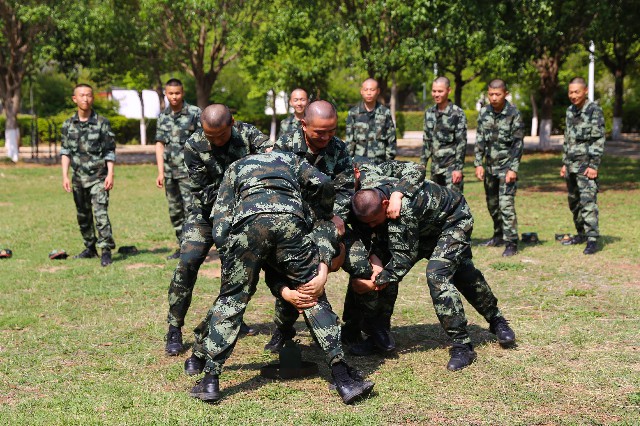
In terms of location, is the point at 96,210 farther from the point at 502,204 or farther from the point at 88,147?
the point at 502,204

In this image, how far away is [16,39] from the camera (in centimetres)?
3014

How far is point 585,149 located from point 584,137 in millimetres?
166

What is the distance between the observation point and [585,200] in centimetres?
Result: 1191

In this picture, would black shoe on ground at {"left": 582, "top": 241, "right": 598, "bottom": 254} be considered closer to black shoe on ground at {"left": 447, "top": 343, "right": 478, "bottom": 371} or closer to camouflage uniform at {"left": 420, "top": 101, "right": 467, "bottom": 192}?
camouflage uniform at {"left": 420, "top": 101, "right": 467, "bottom": 192}

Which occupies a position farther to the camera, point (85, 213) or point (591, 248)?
point (85, 213)

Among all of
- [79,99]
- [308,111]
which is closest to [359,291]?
[308,111]

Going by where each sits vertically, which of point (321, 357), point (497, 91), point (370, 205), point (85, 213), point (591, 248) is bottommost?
point (321, 357)

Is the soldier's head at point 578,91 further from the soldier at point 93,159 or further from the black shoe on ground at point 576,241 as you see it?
the soldier at point 93,159

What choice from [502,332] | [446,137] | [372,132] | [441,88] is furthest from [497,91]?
[502,332]

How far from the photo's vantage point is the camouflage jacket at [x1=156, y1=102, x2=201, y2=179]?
1096 centimetres

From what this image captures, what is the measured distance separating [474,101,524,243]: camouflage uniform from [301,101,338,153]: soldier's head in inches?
239

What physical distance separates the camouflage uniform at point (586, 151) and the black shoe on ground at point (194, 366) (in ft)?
22.6

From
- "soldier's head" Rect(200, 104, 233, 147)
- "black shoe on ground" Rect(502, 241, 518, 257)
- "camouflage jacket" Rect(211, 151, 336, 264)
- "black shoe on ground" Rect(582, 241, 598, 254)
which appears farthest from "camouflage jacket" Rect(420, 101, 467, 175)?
"camouflage jacket" Rect(211, 151, 336, 264)

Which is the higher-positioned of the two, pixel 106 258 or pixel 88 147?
pixel 88 147
